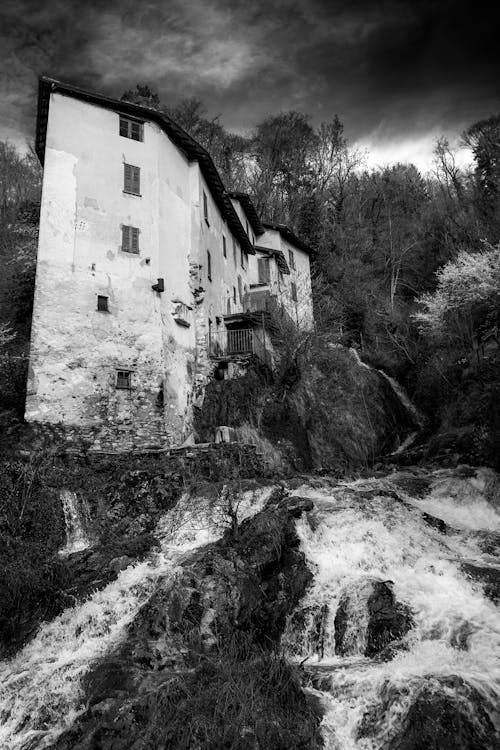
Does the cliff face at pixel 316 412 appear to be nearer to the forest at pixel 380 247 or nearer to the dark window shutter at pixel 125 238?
the forest at pixel 380 247

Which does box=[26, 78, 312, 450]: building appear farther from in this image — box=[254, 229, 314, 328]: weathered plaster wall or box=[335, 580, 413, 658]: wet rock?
box=[335, 580, 413, 658]: wet rock

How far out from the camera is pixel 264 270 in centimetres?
3347

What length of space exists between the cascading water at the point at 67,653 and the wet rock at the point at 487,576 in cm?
593

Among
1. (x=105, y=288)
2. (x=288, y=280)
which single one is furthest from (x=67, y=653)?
(x=288, y=280)

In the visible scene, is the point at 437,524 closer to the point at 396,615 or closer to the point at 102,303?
the point at 396,615

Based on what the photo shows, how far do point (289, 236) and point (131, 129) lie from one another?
50.4 ft

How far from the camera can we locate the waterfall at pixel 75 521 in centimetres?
1378

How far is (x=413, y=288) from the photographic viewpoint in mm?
35375

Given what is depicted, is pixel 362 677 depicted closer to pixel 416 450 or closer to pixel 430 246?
pixel 416 450

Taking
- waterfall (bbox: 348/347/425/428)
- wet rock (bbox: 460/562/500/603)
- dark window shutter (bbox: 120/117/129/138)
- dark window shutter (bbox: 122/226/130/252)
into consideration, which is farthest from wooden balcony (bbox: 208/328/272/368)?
wet rock (bbox: 460/562/500/603)

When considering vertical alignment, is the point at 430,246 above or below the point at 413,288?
above

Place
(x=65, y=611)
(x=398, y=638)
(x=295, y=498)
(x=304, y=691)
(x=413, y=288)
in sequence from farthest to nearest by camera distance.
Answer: (x=413, y=288), (x=295, y=498), (x=65, y=611), (x=398, y=638), (x=304, y=691)

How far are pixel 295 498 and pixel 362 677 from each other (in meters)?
5.93

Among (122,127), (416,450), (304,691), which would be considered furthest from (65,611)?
(122,127)
